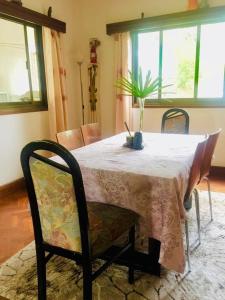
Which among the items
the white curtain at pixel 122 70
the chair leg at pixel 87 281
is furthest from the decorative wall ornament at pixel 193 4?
the chair leg at pixel 87 281

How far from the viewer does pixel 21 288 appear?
1.57m

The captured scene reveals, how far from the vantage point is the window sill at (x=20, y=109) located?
9.89ft

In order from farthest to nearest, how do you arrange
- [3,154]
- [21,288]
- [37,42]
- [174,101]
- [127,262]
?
[174,101] → [37,42] → [3,154] → [127,262] → [21,288]

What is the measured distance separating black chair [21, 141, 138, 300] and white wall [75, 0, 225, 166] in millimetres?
2593

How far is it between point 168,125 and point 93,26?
2178 mm

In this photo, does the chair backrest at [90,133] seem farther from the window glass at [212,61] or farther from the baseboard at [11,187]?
the window glass at [212,61]

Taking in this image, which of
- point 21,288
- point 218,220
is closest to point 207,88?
point 218,220

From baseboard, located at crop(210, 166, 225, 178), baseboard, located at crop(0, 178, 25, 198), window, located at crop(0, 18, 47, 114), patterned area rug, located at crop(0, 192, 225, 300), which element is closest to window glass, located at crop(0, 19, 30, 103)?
window, located at crop(0, 18, 47, 114)

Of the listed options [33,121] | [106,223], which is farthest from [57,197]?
[33,121]

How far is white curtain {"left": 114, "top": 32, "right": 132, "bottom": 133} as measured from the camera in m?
3.77

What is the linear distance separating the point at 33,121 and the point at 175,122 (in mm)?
1832

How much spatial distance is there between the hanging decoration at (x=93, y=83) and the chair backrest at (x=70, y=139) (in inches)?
71.0

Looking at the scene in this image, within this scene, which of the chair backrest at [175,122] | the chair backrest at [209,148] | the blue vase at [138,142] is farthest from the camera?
the chair backrest at [175,122]

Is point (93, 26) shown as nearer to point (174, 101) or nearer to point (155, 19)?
→ point (155, 19)
